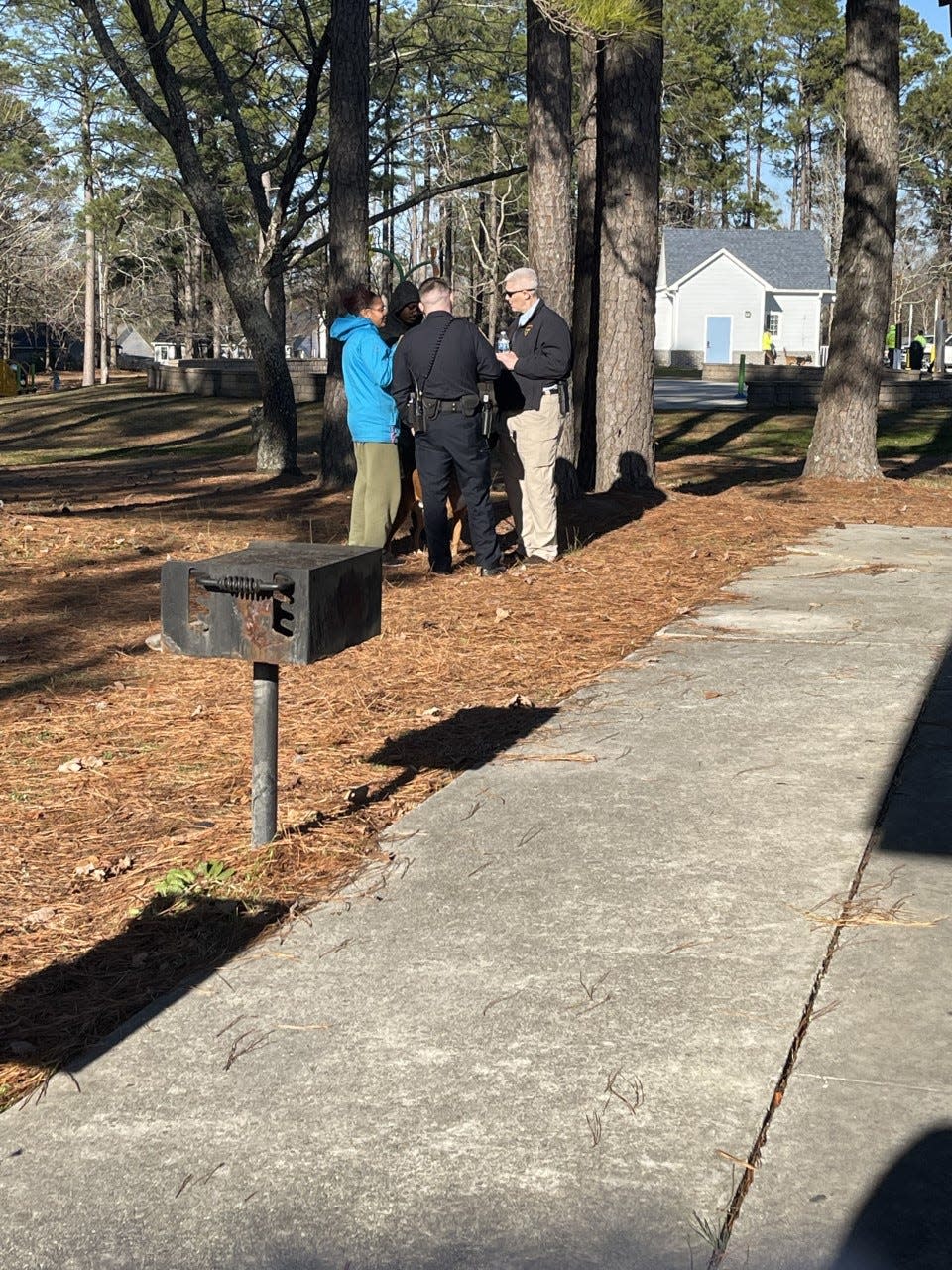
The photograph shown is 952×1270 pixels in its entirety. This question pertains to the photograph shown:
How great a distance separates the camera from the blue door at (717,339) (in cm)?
6631

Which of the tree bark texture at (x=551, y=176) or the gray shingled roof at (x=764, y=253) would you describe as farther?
the gray shingled roof at (x=764, y=253)

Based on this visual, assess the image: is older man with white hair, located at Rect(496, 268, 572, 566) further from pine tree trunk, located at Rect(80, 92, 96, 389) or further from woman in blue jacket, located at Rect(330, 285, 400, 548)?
pine tree trunk, located at Rect(80, 92, 96, 389)

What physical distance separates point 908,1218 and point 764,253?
6861cm

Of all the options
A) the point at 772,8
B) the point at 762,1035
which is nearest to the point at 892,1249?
the point at 762,1035

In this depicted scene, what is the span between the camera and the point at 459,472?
395 inches

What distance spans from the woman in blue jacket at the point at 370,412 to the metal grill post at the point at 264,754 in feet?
18.3

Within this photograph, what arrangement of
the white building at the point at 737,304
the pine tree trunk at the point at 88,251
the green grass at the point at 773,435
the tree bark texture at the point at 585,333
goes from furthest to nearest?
the white building at the point at 737,304, the pine tree trunk at the point at 88,251, the green grass at the point at 773,435, the tree bark texture at the point at 585,333

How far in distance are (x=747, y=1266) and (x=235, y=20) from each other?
36.1 metres

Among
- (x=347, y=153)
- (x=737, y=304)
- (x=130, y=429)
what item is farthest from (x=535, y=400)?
(x=737, y=304)

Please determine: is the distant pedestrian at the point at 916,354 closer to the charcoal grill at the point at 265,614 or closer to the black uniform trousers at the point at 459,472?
the black uniform trousers at the point at 459,472

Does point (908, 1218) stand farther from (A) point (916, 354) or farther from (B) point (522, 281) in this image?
(A) point (916, 354)

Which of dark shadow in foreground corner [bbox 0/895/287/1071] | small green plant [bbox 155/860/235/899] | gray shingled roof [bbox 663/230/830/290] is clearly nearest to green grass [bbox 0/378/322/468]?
small green plant [bbox 155/860/235/899]

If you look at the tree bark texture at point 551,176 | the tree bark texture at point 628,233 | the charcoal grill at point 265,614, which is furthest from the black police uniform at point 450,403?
the charcoal grill at point 265,614

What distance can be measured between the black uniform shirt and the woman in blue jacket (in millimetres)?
266
